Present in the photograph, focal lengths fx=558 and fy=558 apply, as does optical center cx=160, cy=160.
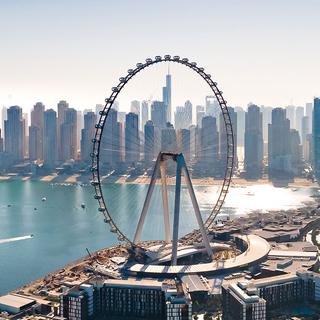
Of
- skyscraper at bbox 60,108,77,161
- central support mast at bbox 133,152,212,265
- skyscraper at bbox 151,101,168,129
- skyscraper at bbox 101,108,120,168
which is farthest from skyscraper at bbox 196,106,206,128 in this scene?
central support mast at bbox 133,152,212,265

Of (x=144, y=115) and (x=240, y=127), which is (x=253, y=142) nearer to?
(x=240, y=127)

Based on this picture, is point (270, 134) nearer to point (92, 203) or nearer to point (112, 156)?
point (112, 156)

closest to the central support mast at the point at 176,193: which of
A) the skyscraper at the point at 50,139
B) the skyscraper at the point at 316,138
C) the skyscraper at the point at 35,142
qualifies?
the skyscraper at the point at 316,138

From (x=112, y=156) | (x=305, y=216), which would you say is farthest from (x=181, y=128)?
(x=112, y=156)

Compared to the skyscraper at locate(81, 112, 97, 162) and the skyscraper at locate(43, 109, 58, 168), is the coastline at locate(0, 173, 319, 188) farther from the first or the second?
the skyscraper at locate(43, 109, 58, 168)

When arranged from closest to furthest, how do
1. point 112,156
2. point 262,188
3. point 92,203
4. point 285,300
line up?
point 285,300
point 92,203
point 262,188
point 112,156
